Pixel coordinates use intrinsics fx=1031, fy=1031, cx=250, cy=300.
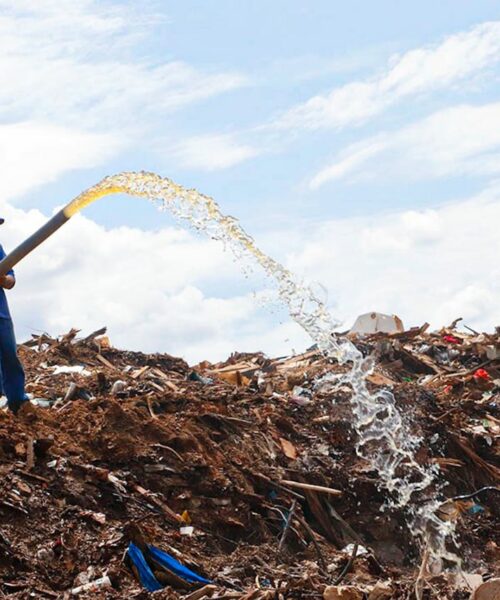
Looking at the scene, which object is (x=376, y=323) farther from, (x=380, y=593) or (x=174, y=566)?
(x=380, y=593)

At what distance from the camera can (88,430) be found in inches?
391

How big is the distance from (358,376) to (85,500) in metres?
7.32

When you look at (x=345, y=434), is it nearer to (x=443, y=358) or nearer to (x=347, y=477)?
(x=347, y=477)

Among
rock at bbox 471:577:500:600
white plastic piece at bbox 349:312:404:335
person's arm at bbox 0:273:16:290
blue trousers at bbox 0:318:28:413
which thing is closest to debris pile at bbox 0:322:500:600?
rock at bbox 471:577:500:600

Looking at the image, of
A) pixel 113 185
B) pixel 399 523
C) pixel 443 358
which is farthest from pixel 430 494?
pixel 443 358

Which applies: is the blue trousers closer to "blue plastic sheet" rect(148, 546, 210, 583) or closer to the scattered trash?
"blue plastic sheet" rect(148, 546, 210, 583)

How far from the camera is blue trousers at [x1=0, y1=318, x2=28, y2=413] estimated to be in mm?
10117

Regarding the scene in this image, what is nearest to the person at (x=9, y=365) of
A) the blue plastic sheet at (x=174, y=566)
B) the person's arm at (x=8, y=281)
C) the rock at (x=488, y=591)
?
the person's arm at (x=8, y=281)

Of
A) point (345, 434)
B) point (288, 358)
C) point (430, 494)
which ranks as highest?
point (288, 358)

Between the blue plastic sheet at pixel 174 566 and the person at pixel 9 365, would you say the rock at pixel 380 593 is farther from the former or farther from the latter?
the person at pixel 9 365

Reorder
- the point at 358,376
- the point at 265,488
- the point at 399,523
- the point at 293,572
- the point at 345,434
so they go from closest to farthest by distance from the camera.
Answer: the point at 293,572, the point at 265,488, the point at 399,523, the point at 345,434, the point at 358,376

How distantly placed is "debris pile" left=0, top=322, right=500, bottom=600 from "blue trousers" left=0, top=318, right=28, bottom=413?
0.24m

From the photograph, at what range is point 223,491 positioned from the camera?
32.1 ft

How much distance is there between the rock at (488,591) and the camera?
7.19 m
